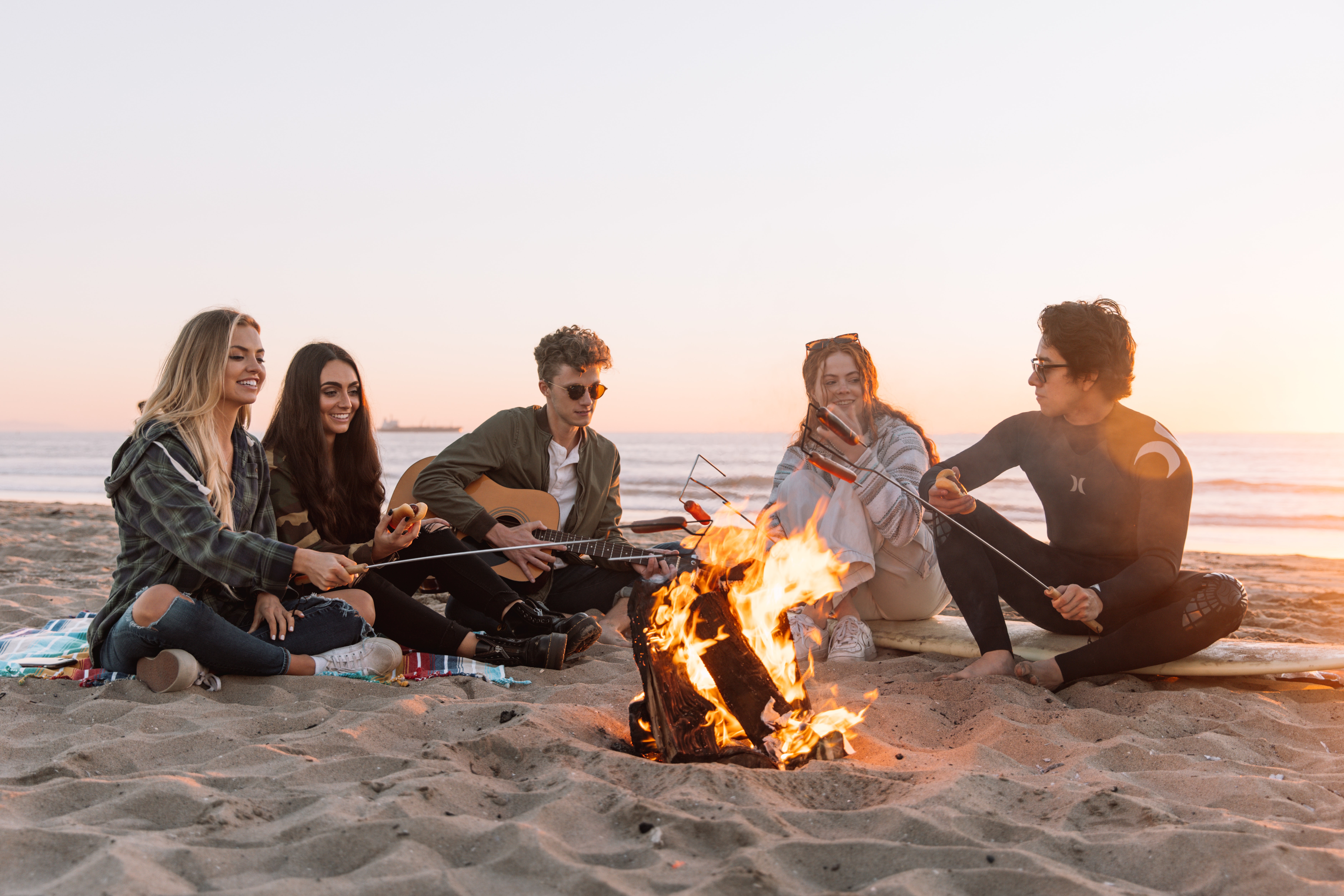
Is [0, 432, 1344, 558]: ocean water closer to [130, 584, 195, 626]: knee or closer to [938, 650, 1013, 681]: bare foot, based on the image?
[938, 650, 1013, 681]: bare foot

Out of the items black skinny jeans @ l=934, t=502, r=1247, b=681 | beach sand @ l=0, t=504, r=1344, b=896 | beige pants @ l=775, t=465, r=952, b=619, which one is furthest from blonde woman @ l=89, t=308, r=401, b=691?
black skinny jeans @ l=934, t=502, r=1247, b=681

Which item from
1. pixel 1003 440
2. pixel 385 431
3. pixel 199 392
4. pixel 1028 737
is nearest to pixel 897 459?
pixel 1003 440

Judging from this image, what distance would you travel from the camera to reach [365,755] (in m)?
2.56

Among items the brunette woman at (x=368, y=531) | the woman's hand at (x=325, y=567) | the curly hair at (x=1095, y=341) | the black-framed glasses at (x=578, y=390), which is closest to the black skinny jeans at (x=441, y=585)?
the brunette woman at (x=368, y=531)

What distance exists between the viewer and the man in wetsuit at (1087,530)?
3.40 metres

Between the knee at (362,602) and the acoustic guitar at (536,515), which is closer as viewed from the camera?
the knee at (362,602)

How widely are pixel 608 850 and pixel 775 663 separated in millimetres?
1023

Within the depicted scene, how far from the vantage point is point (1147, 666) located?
3.50m

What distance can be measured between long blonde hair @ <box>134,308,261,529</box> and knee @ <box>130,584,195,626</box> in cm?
29

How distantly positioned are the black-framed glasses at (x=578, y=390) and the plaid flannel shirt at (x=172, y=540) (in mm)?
1679

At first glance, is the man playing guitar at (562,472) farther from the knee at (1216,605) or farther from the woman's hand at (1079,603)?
the knee at (1216,605)

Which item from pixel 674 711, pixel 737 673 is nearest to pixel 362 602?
pixel 674 711

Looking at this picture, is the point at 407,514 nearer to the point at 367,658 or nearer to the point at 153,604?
the point at 367,658

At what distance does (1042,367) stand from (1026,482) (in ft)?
47.9
